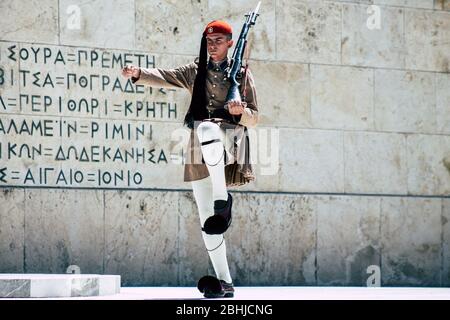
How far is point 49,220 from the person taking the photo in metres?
14.1

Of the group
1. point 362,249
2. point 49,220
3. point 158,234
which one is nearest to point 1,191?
point 49,220

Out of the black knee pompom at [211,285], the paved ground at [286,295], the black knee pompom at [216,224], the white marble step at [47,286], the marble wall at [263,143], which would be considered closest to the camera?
the black knee pompom at [216,224]

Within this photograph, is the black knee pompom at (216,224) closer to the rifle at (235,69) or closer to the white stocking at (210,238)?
the white stocking at (210,238)

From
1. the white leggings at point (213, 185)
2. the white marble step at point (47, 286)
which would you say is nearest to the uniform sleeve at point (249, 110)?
the white leggings at point (213, 185)

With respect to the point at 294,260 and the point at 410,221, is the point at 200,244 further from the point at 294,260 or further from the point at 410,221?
the point at 410,221

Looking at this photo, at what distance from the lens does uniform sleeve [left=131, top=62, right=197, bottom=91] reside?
10.7m

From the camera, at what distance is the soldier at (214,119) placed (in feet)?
34.9

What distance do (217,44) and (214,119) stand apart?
68 cm

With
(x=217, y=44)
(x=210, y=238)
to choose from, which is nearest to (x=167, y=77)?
(x=217, y=44)

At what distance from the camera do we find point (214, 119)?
10.6 metres

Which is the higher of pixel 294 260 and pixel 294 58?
pixel 294 58

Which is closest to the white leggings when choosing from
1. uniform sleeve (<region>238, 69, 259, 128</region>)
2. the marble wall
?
uniform sleeve (<region>238, 69, 259, 128</region>)

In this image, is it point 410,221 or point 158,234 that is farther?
point 410,221

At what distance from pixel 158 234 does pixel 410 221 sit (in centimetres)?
348
